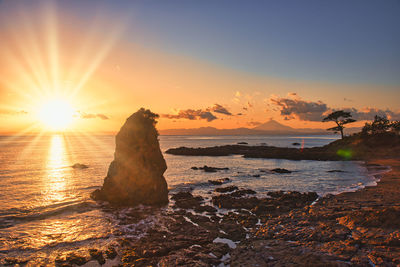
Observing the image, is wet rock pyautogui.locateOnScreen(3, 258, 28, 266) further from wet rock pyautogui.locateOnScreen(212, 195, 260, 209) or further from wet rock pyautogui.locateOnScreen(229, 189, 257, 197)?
wet rock pyautogui.locateOnScreen(229, 189, 257, 197)

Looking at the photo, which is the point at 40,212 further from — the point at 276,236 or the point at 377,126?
the point at 377,126

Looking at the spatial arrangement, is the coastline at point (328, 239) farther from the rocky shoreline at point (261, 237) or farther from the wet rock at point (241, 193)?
the wet rock at point (241, 193)

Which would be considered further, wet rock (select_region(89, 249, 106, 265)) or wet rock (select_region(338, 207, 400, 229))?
wet rock (select_region(338, 207, 400, 229))

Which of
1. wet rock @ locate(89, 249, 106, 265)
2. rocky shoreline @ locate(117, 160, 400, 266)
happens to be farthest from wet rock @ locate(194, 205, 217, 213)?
wet rock @ locate(89, 249, 106, 265)

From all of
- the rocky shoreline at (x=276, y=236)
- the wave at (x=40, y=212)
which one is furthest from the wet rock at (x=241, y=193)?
the wave at (x=40, y=212)

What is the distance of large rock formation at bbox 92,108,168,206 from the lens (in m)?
25.4

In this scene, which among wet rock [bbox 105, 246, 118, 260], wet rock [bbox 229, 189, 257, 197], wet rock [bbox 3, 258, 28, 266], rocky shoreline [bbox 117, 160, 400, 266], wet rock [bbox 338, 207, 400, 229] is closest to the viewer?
rocky shoreline [bbox 117, 160, 400, 266]

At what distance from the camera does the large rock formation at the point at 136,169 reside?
2539cm

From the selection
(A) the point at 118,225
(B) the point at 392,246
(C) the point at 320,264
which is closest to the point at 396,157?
(B) the point at 392,246

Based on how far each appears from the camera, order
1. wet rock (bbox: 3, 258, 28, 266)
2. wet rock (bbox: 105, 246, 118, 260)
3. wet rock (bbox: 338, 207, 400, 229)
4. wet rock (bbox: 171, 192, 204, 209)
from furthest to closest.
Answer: wet rock (bbox: 171, 192, 204, 209)
wet rock (bbox: 338, 207, 400, 229)
wet rock (bbox: 105, 246, 118, 260)
wet rock (bbox: 3, 258, 28, 266)

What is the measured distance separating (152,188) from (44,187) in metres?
20.2

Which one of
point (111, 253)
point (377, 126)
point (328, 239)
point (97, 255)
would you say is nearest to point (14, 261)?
point (97, 255)

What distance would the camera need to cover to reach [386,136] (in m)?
69.2

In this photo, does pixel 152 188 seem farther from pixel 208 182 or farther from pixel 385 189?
pixel 385 189
